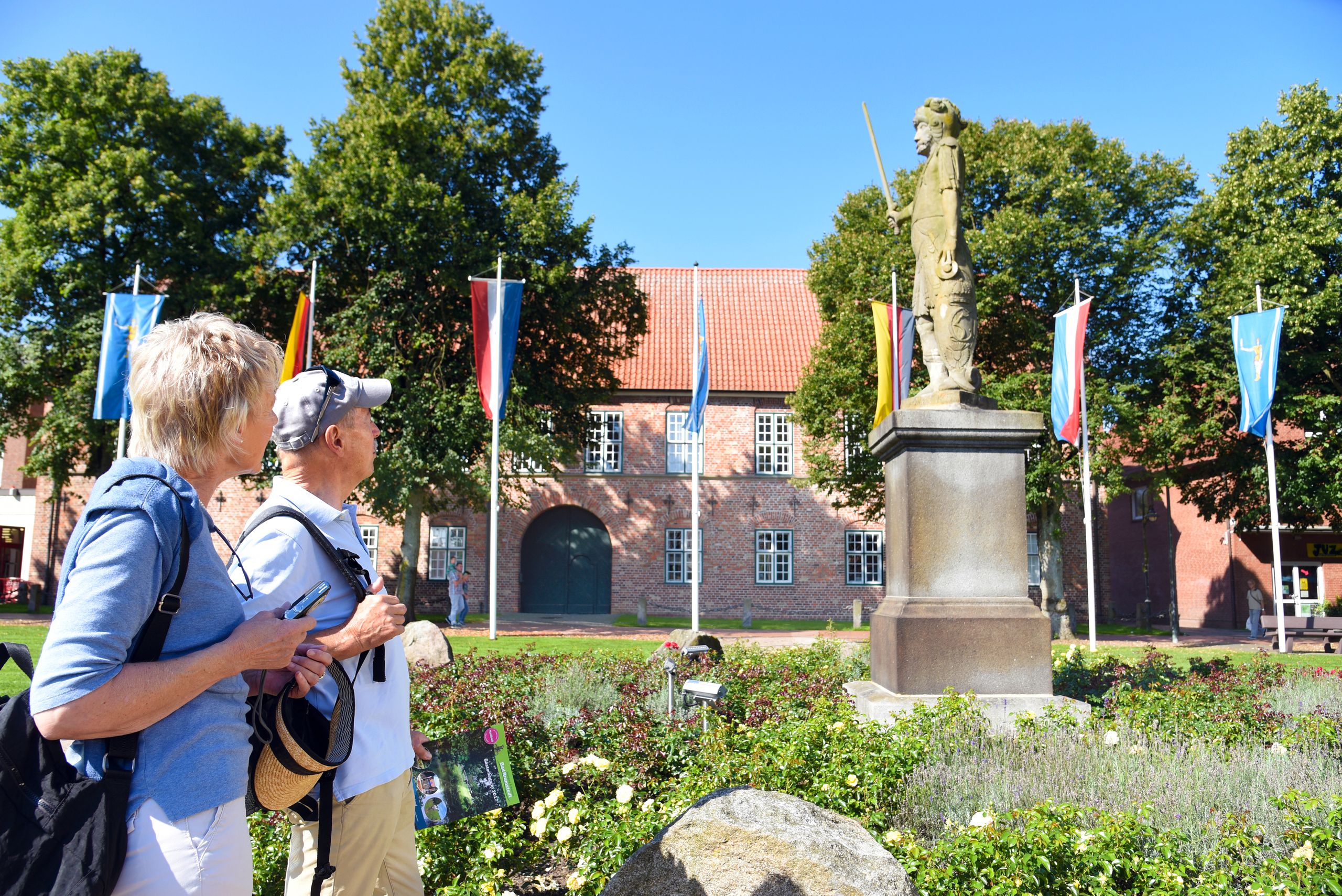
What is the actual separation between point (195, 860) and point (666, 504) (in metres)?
29.7

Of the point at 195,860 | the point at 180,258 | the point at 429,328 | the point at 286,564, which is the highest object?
the point at 180,258

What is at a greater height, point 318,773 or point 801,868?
point 318,773

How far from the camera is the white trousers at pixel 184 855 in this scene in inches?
63.9

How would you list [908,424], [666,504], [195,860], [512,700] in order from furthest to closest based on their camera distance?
[666,504] → [908,424] → [512,700] → [195,860]

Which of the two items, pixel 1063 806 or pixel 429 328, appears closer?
pixel 1063 806

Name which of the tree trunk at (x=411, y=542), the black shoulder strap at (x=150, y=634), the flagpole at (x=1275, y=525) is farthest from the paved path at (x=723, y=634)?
the black shoulder strap at (x=150, y=634)

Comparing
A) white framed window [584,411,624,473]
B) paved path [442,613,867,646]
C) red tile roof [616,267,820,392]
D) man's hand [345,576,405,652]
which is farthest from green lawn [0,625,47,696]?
red tile roof [616,267,820,392]

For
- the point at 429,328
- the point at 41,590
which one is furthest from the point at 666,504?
the point at 41,590

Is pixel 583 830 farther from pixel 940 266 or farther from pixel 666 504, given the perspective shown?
pixel 666 504

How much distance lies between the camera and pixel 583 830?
4051 millimetres

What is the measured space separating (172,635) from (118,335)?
19.0 metres

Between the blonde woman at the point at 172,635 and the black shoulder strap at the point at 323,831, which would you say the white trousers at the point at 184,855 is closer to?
the blonde woman at the point at 172,635

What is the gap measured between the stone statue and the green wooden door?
24.6 metres

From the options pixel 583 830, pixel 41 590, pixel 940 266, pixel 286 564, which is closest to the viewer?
pixel 286 564
